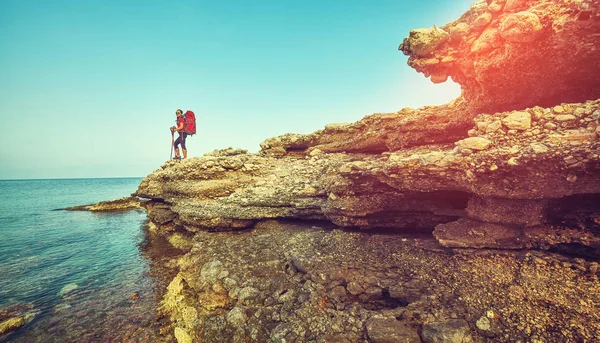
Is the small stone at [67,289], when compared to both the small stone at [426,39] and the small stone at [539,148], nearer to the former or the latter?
the small stone at [539,148]

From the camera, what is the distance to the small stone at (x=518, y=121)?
592cm

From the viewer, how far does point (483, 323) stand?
4.67 m

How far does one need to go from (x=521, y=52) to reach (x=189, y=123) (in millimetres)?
17972

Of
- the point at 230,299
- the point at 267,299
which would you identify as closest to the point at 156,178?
the point at 230,299

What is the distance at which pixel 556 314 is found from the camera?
14.7 feet

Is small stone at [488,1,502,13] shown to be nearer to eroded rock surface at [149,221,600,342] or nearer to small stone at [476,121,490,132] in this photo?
small stone at [476,121,490,132]

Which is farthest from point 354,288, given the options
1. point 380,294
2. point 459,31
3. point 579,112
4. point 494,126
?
point 459,31

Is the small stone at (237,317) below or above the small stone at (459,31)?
below

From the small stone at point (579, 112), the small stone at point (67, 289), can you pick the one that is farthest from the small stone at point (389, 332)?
the small stone at point (67, 289)

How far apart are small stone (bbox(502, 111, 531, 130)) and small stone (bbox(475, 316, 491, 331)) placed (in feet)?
15.0

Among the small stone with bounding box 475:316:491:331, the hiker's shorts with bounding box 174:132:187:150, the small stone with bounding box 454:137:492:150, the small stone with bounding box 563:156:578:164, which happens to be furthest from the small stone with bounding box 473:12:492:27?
the hiker's shorts with bounding box 174:132:187:150

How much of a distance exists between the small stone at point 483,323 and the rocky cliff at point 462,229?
20 mm

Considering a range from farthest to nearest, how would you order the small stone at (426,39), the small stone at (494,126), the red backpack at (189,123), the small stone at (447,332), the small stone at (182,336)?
the red backpack at (189,123) < the small stone at (426,39) < the small stone at (182,336) < the small stone at (494,126) < the small stone at (447,332)

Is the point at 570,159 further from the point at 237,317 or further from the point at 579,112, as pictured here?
the point at 237,317
